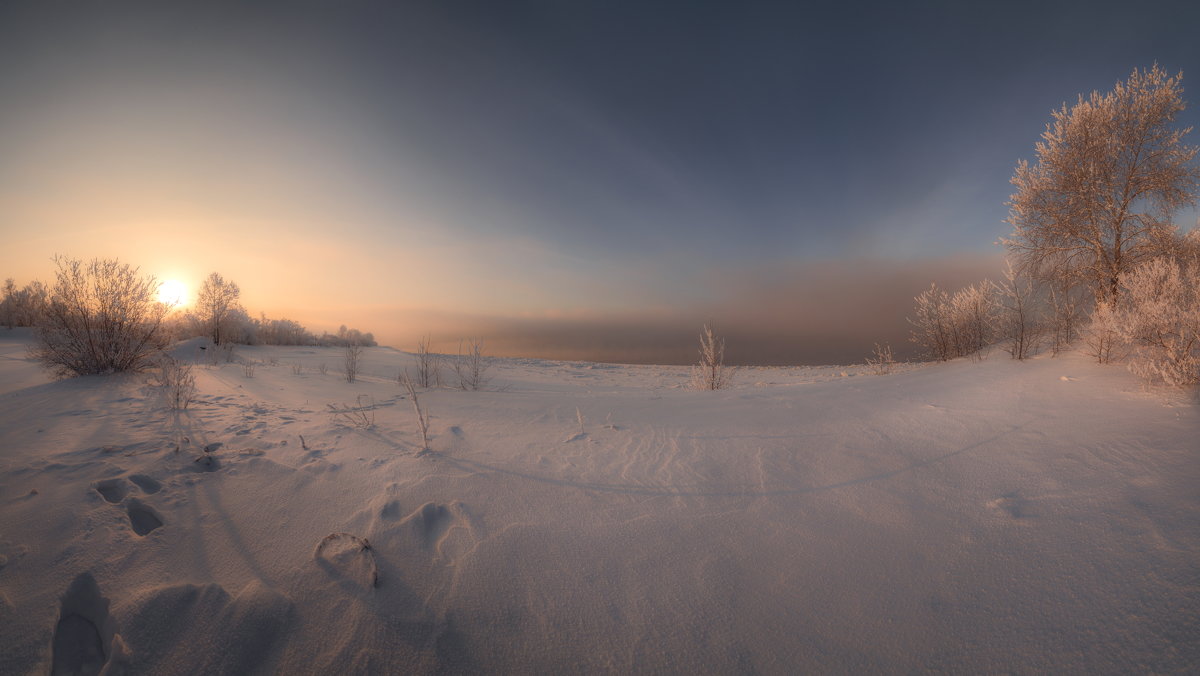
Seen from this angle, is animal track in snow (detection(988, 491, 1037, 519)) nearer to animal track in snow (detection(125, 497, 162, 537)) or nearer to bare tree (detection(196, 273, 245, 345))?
animal track in snow (detection(125, 497, 162, 537))

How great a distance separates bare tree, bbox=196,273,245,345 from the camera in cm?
1703

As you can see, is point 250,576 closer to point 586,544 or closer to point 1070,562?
point 586,544

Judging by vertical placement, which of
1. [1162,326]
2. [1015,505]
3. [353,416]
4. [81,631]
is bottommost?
[81,631]

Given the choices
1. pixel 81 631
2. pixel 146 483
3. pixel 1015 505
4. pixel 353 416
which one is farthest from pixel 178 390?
pixel 1015 505

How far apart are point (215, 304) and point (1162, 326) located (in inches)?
1028

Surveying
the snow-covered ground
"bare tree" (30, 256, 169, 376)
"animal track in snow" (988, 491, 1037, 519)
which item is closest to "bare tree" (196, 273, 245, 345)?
"bare tree" (30, 256, 169, 376)

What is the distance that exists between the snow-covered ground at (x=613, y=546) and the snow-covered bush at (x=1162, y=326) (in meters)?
0.40

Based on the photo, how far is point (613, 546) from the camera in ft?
6.52

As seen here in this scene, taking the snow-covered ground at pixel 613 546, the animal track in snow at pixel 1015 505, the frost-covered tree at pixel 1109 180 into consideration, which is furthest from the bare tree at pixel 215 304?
A: the frost-covered tree at pixel 1109 180

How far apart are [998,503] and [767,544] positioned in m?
1.46

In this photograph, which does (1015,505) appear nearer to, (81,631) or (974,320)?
(81,631)

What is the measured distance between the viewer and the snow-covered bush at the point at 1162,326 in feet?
11.8

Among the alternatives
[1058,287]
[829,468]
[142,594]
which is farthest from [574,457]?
[1058,287]

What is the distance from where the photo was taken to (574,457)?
10.2ft
